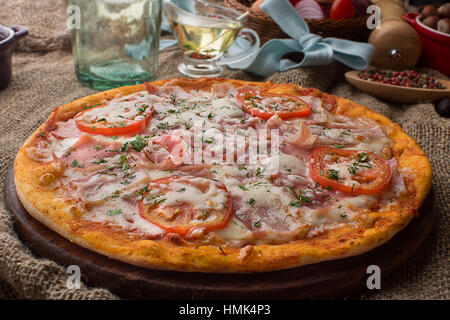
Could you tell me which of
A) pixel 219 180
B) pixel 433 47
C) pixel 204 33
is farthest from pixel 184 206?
pixel 433 47

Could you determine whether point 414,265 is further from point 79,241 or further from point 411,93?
point 411,93

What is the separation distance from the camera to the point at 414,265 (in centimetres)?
229

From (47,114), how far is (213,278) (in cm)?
226

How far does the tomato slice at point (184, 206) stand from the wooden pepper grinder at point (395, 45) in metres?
2.90

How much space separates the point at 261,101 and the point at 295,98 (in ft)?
0.81

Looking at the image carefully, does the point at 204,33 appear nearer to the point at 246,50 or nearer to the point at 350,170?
the point at 246,50

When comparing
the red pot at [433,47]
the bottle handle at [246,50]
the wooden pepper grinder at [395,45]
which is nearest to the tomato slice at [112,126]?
the bottle handle at [246,50]

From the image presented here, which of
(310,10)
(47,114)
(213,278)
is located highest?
(310,10)

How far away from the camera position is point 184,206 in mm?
2170

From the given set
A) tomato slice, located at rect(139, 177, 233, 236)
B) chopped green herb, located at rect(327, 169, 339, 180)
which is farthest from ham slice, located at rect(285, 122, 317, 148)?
tomato slice, located at rect(139, 177, 233, 236)

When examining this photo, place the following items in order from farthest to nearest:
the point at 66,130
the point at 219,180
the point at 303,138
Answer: the point at 66,130, the point at 303,138, the point at 219,180

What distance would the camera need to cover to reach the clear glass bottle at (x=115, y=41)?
3.70 metres

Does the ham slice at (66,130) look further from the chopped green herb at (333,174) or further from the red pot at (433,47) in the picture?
the red pot at (433,47)

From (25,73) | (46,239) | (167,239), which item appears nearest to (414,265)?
(167,239)
